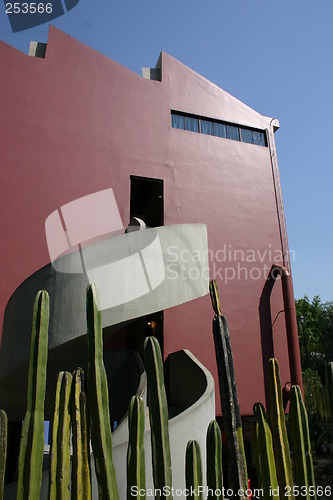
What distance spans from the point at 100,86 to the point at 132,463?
9.79 metres

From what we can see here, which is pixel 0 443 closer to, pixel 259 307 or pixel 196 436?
pixel 196 436

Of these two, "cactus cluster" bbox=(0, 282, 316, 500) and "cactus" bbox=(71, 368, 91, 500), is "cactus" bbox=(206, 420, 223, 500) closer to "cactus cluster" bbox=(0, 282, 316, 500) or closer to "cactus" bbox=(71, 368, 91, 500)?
"cactus cluster" bbox=(0, 282, 316, 500)

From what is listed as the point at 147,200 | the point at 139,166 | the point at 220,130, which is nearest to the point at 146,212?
the point at 147,200

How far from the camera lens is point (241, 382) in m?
9.37

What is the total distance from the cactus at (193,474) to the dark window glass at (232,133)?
33.6 feet

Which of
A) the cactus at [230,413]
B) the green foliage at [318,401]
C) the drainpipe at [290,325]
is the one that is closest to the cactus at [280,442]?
the cactus at [230,413]

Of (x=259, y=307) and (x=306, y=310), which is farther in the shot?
(x=306, y=310)

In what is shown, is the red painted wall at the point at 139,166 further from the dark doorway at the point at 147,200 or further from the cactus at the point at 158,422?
the cactus at the point at 158,422

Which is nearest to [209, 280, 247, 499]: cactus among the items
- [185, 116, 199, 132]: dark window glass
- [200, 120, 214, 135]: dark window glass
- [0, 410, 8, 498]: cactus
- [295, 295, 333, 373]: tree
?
[0, 410, 8, 498]: cactus

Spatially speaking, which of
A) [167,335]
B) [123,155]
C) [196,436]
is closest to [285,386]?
[167,335]

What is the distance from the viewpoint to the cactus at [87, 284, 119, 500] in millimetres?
3137

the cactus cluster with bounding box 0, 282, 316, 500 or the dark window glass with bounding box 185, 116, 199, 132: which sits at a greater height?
the dark window glass with bounding box 185, 116, 199, 132

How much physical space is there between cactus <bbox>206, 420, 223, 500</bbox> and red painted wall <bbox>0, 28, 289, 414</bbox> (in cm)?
583

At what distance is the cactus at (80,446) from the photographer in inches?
127
